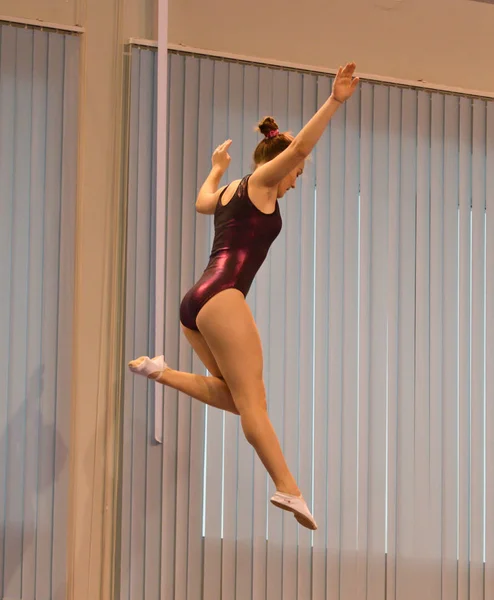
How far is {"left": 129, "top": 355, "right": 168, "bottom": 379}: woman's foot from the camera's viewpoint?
106 inches

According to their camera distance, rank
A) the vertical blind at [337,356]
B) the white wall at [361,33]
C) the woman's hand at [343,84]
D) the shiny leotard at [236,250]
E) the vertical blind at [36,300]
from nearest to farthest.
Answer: the woman's hand at [343,84] → the shiny leotard at [236,250] → the vertical blind at [36,300] → the vertical blind at [337,356] → the white wall at [361,33]

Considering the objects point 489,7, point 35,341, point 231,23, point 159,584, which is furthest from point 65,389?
point 489,7

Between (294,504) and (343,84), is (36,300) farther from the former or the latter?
(343,84)

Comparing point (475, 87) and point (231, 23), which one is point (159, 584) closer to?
point (231, 23)

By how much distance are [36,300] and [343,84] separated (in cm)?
202

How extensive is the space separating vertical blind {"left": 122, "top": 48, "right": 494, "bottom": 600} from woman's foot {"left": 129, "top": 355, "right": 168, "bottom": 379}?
4.74 feet

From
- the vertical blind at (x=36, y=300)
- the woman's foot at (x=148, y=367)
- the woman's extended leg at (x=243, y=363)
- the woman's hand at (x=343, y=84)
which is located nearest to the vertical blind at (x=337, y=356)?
the vertical blind at (x=36, y=300)

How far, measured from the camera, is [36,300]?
4.11 metres

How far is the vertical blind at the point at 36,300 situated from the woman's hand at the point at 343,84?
1890 millimetres

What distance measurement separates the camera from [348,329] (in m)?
4.44

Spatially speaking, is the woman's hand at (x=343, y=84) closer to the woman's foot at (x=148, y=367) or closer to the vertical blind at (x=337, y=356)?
the woman's foot at (x=148, y=367)

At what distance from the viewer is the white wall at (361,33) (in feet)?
14.6

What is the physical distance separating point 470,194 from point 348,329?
0.96 meters

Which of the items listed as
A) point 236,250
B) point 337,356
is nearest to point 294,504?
point 236,250
